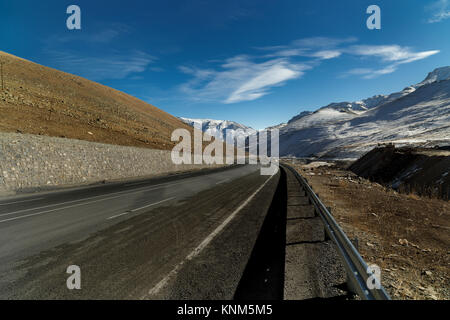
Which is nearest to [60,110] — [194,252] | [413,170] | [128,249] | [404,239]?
[128,249]

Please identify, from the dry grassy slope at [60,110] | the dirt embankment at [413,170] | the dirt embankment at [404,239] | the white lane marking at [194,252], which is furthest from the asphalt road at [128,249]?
the dry grassy slope at [60,110]

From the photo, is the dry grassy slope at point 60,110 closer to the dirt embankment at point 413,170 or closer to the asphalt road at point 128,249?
the asphalt road at point 128,249

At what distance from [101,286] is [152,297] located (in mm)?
875

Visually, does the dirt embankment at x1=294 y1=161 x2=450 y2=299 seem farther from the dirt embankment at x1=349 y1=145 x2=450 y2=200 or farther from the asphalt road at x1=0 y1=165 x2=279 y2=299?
the dirt embankment at x1=349 y1=145 x2=450 y2=200

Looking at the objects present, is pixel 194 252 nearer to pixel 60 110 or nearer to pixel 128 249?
pixel 128 249

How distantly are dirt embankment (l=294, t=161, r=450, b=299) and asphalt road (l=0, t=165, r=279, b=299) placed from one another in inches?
98.2

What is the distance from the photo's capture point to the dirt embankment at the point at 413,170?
12.3 m

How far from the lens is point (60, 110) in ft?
108

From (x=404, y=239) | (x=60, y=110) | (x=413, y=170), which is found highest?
(x=60, y=110)

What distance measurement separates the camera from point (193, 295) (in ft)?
10.1

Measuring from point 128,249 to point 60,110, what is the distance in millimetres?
37195

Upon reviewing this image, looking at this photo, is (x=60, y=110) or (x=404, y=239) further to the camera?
(x=60, y=110)
